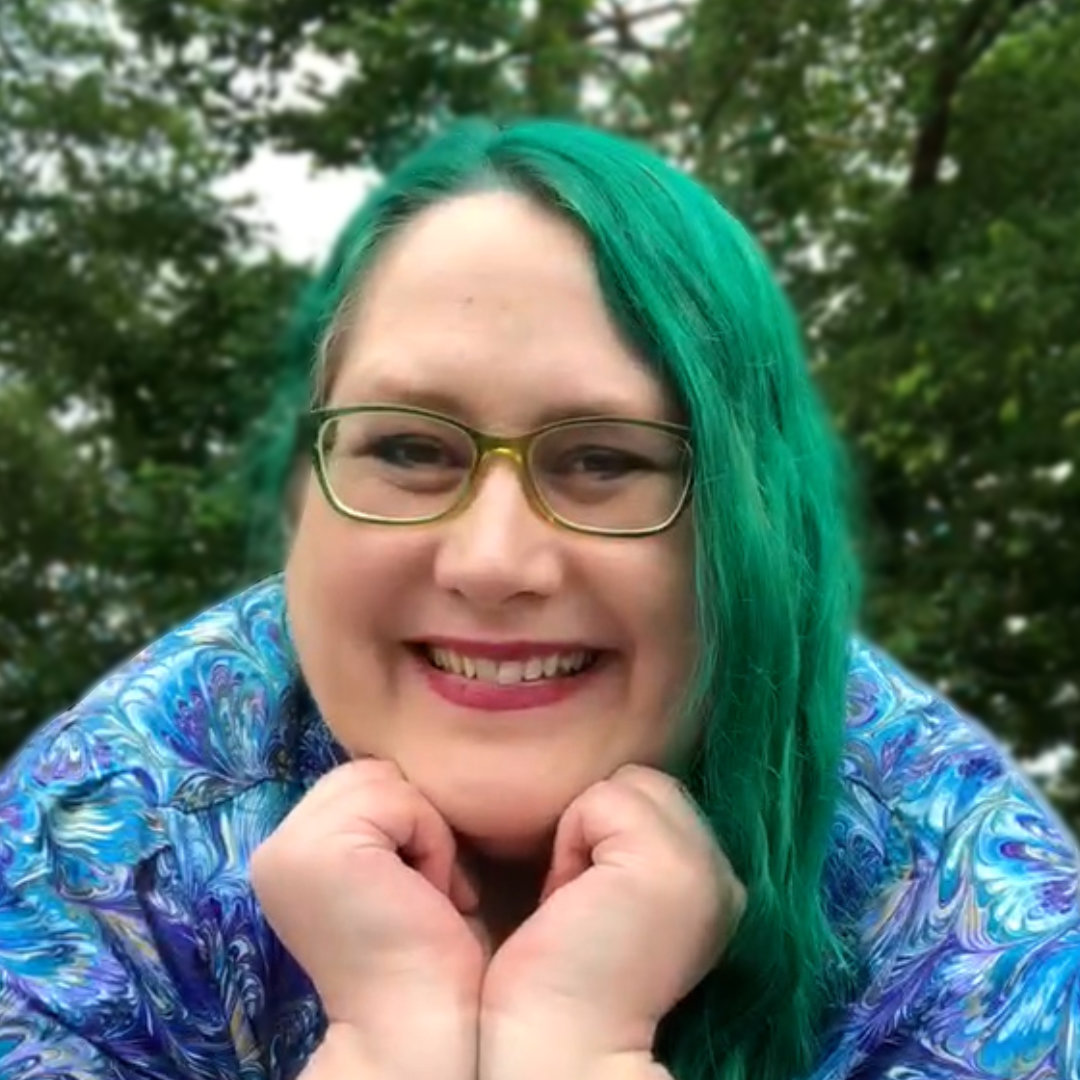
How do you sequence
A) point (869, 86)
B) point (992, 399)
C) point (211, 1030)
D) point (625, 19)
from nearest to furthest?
1. point (211, 1030)
2. point (992, 399)
3. point (869, 86)
4. point (625, 19)

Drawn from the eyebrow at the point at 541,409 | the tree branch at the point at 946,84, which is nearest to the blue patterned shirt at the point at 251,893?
the eyebrow at the point at 541,409

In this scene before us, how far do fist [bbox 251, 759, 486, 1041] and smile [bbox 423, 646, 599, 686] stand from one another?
107mm

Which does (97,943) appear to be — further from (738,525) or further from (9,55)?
(9,55)

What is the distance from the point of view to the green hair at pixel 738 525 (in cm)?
118

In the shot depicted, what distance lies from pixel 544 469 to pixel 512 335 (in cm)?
9

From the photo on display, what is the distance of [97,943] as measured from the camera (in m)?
1.25

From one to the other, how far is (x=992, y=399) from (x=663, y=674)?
223 inches

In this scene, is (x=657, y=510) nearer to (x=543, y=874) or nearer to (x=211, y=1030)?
(x=543, y=874)

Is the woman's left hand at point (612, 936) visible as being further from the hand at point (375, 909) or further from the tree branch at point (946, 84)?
the tree branch at point (946, 84)

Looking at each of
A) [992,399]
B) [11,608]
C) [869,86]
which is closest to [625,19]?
[869,86]

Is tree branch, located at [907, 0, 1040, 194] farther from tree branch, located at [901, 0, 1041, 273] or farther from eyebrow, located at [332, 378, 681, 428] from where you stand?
eyebrow, located at [332, 378, 681, 428]

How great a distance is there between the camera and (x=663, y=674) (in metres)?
1.21

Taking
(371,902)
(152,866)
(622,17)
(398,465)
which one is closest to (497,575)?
(398,465)

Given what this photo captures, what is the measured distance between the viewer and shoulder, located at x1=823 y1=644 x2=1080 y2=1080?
1.19m
